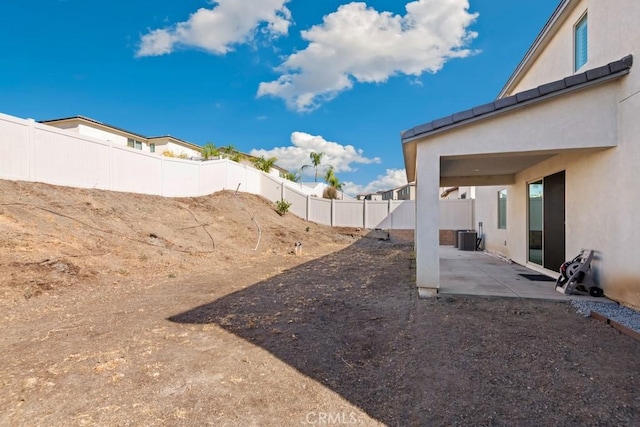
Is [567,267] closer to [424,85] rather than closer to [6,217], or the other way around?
[424,85]

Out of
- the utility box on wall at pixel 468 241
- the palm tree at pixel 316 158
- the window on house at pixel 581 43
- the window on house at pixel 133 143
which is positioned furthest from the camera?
the palm tree at pixel 316 158

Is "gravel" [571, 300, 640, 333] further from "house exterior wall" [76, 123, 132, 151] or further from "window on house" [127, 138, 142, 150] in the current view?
"window on house" [127, 138, 142, 150]

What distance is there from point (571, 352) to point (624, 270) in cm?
266

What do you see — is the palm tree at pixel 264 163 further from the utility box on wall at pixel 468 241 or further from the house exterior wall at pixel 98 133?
the utility box on wall at pixel 468 241

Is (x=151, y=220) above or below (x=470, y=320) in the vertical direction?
above

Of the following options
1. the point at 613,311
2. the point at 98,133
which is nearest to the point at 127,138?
the point at 98,133

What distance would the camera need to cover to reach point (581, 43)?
675cm

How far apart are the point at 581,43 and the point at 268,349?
876 centimetres

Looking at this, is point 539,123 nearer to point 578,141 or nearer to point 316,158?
point 578,141

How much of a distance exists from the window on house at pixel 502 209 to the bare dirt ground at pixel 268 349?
678 centimetres

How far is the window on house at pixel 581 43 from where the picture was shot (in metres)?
6.55

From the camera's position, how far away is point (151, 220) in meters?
11.0

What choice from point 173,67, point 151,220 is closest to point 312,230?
point 151,220

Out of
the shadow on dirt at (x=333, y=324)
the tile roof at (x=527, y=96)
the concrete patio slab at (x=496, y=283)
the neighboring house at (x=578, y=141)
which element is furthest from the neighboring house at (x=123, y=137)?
the concrete patio slab at (x=496, y=283)
